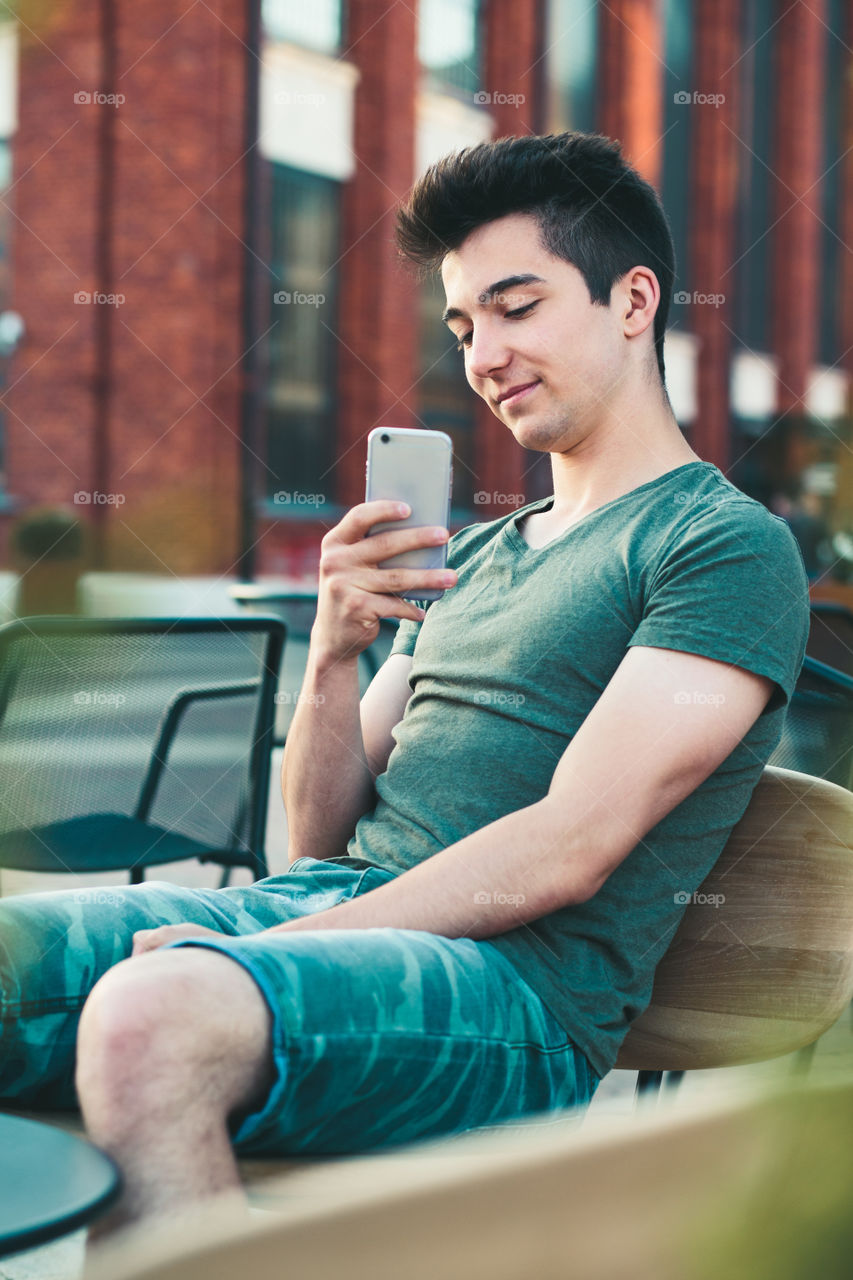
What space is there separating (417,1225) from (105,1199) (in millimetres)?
754

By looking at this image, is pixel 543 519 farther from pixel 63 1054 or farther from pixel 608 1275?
pixel 608 1275

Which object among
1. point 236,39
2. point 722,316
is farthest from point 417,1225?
point 722,316

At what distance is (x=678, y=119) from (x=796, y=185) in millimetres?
4286

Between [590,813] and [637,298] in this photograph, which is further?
[637,298]

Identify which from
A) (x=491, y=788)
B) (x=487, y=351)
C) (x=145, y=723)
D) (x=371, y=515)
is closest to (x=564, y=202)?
(x=487, y=351)

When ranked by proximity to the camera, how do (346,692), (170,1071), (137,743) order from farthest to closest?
(137,743) → (346,692) → (170,1071)

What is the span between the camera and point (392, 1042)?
1.41 metres

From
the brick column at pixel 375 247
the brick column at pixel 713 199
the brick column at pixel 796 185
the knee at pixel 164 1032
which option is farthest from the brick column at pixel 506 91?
the knee at pixel 164 1032

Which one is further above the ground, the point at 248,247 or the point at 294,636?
the point at 248,247

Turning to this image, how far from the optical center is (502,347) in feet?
6.34

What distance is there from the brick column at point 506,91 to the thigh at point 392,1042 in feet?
46.1

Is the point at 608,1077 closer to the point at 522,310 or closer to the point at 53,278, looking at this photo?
the point at 522,310

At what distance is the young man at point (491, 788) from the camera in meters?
1.34

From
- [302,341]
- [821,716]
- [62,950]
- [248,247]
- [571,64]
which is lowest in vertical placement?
[62,950]
